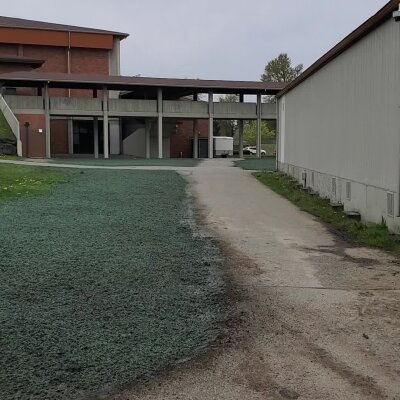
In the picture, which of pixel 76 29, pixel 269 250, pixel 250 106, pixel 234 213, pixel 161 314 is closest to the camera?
pixel 161 314

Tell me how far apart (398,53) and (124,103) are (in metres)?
35.7

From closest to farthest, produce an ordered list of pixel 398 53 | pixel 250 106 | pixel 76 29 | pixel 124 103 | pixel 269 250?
pixel 269 250 < pixel 398 53 < pixel 124 103 < pixel 250 106 < pixel 76 29

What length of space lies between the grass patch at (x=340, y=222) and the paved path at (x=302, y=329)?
1.35ft

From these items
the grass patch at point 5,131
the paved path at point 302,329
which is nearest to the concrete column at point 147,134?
the grass patch at point 5,131

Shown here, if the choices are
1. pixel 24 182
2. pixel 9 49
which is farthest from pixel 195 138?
pixel 24 182

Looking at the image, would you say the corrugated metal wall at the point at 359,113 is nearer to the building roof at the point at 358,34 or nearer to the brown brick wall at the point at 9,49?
the building roof at the point at 358,34

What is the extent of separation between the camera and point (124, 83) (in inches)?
1663

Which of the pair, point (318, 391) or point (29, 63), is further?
point (29, 63)

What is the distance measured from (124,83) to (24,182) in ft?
82.6

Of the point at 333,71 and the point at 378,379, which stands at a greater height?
the point at 333,71

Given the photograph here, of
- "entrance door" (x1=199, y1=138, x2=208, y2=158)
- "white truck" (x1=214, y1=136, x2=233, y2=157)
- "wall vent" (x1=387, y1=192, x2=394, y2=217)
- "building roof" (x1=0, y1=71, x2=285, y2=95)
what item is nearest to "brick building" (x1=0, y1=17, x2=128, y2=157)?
"building roof" (x1=0, y1=71, x2=285, y2=95)

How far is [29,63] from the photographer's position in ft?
167

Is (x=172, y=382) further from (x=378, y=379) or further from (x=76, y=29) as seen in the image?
(x=76, y=29)

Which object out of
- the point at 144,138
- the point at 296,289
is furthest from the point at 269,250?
the point at 144,138
